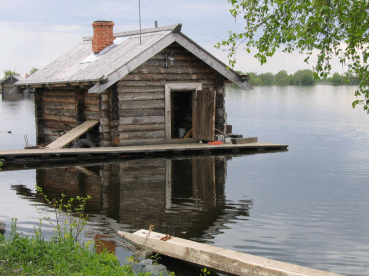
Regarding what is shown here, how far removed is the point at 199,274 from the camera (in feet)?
22.9

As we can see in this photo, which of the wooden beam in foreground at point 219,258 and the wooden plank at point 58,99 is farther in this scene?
the wooden plank at point 58,99

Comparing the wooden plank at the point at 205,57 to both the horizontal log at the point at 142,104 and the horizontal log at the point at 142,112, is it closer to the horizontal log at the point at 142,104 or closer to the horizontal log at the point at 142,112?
the horizontal log at the point at 142,104

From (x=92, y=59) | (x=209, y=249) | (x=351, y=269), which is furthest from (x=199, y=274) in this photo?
(x=92, y=59)

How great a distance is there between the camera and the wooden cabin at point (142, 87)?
17469 mm

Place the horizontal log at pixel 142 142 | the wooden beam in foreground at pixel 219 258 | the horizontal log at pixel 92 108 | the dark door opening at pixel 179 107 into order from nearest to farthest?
the wooden beam in foreground at pixel 219 258
the horizontal log at pixel 142 142
the horizontal log at pixel 92 108
the dark door opening at pixel 179 107

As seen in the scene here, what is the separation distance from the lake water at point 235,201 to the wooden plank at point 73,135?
7.70 ft

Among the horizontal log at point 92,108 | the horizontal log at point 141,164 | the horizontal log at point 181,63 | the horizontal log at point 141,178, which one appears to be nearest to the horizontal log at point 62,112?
the horizontal log at point 92,108

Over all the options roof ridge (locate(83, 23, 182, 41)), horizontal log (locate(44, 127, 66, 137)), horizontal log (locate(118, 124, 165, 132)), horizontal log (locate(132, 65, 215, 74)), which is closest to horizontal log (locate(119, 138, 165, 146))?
horizontal log (locate(118, 124, 165, 132))

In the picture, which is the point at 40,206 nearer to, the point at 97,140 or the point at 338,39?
the point at 338,39

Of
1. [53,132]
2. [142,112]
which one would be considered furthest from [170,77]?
[53,132]

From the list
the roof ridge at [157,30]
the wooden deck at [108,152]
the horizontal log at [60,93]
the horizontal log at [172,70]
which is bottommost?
the wooden deck at [108,152]

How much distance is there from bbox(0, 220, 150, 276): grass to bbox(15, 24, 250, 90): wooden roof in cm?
985

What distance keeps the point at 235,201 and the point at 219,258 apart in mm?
4262

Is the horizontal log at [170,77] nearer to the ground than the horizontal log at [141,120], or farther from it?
farther from it
